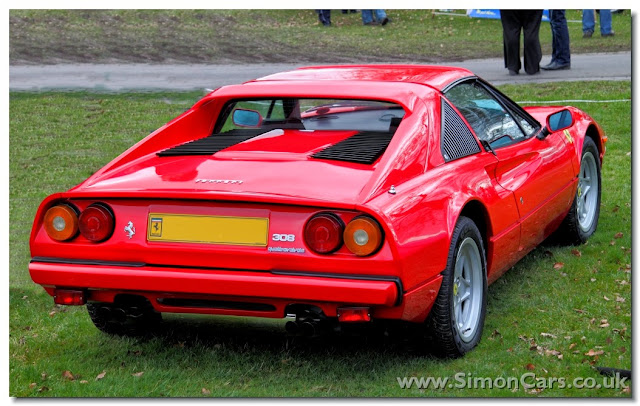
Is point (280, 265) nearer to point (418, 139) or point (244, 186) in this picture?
point (244, 186)

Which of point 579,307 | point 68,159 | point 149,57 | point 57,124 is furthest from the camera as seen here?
point 149,57

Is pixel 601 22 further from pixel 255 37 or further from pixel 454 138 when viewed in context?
pixel 454 138

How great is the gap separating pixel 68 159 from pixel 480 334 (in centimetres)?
667

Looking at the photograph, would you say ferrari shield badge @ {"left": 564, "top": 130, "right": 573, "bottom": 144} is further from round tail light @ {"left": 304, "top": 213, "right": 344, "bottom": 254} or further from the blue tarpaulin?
the blue tarpaulin

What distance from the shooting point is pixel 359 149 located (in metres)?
5.05

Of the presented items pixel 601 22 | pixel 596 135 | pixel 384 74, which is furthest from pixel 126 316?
pixel 601 22

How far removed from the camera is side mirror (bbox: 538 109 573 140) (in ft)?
A: 21.7

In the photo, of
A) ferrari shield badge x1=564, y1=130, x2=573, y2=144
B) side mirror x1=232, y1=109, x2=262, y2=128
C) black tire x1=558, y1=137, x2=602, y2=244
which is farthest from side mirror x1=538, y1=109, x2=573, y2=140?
side mirror x1=232, y1=109, x2=262, y2=128

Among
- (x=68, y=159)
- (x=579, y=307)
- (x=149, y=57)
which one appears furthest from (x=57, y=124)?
(x=579, y=307)

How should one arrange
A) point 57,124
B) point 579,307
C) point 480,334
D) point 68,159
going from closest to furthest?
point 480,334
point 579,307
point 68,159
point 57,124

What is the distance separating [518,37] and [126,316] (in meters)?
10.6

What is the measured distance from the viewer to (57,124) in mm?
12414

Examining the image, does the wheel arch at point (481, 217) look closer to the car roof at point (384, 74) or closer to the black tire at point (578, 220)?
the car roof at point (384, 74)

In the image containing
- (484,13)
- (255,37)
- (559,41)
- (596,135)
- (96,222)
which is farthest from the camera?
(484,13)
